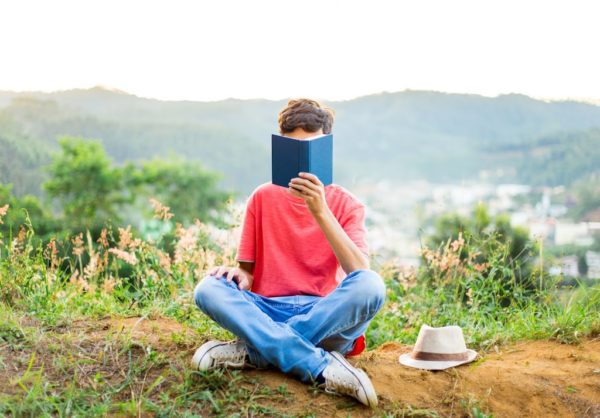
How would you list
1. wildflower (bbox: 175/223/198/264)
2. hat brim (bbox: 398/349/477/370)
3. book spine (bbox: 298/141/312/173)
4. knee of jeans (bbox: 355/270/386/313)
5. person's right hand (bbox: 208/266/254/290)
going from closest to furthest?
book spine (bbox: 298/141/312/173) → knee of jeans (bbox: 355/270/386/313) → person's right hand (bbox: 208/266/254/290) → hat brim (bbox: 398/349/477/370) → wildflower (bbox: 175/223/198/264)

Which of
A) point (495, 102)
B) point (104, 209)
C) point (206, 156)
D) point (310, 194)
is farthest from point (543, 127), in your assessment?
point (310, 194)

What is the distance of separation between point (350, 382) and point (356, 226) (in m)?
0.73

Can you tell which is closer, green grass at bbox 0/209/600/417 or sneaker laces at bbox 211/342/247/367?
green grass at bbox 0/209/600/417

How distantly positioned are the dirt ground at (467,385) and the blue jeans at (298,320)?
141 mm

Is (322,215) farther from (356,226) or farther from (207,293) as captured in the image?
(207,293)

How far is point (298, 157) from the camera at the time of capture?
2938 millimetres

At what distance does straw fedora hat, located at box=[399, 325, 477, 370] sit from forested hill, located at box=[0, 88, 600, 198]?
7.31m

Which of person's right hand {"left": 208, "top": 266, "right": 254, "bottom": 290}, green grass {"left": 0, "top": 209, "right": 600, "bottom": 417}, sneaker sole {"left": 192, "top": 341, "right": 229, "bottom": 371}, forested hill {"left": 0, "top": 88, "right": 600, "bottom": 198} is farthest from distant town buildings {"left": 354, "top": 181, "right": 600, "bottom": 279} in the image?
sneaker sole {"left": 192, "top": 341, "right": 229, "bottom": 371}

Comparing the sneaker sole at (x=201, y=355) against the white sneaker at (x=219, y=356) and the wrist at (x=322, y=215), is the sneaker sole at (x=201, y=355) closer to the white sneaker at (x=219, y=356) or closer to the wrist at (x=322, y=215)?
the white sneaker at (x=219, y=356)

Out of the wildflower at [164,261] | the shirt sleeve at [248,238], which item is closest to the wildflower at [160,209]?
the wildflower at [164,261]

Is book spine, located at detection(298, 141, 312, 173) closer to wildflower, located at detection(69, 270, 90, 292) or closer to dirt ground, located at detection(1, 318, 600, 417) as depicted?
dirt ground, located at detection(1, 318, 600, 417)

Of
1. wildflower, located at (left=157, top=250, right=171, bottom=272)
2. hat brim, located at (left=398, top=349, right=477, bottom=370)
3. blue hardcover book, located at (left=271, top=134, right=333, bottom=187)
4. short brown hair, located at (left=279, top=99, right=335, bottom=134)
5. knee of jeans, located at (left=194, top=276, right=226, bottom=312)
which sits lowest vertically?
hat brim, located at (left=398, top=349, right=477, bottom=370)

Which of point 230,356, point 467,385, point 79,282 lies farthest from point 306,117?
point 79,282

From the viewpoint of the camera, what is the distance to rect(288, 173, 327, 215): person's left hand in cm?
293
